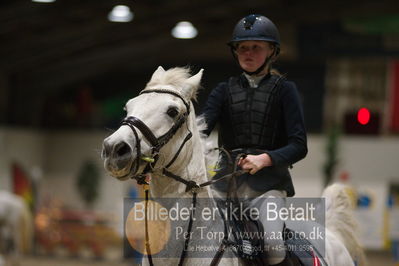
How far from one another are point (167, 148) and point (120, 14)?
34.1 feet

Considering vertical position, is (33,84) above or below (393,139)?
above

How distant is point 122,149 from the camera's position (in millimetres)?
2648

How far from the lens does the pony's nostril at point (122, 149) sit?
262cm

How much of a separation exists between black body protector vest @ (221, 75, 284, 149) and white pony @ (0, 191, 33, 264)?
9.72 meters

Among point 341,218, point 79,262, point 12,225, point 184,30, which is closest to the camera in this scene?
point 341,218

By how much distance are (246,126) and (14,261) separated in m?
9.65

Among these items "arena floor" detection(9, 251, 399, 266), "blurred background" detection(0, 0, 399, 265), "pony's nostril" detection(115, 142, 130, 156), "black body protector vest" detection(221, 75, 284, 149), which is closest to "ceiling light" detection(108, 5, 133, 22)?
"blurred background" detection(0, 0, 399, 265)

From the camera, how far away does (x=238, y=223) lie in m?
3.23

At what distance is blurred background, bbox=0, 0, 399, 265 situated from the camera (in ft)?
44.3

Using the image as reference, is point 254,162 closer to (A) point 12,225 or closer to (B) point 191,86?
(B) point 191,86

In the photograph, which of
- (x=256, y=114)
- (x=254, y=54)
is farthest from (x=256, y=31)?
(x=256, y=114)

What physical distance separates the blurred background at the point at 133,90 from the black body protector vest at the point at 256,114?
8926 mm

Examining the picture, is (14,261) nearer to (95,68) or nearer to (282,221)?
(95,68)

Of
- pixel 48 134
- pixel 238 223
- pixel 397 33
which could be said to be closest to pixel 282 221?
pixel 238 223
